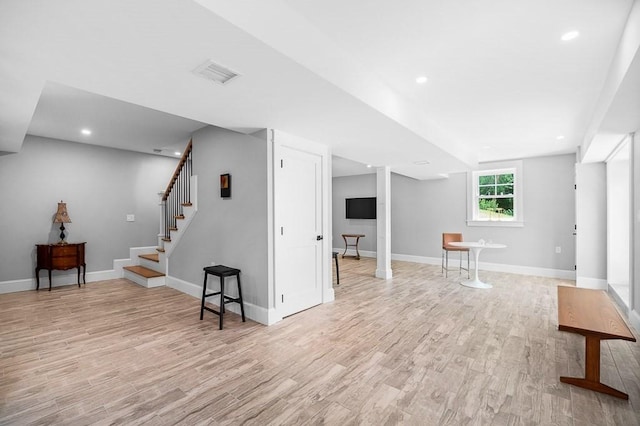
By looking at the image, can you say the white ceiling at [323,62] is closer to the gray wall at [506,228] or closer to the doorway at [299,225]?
the doorway at [299,225]

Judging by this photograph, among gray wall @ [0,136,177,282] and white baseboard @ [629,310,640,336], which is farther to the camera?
gray wall @ [0,136,177,282]

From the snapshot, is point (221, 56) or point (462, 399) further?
point (462, 399)

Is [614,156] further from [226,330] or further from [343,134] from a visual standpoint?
[226,330]

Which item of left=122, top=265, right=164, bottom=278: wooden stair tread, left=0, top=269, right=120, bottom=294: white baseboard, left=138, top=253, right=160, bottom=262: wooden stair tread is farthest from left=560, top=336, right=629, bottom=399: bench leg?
left=0, top=269, right=120, bottom=294: white baseboard

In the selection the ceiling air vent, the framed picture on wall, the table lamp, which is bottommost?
the table lamp

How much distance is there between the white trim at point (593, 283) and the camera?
514 centimetres

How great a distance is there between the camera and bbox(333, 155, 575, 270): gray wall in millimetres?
6125

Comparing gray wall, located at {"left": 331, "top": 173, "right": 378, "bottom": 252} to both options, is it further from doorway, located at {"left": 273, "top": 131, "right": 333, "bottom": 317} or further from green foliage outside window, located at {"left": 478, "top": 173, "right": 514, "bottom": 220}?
doorway, located at {"left": 273, "top": 131, "right": 333, "bottom": 317}

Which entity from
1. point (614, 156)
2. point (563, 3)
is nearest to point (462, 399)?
point (563, 3)

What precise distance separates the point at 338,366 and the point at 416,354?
75 centimetres

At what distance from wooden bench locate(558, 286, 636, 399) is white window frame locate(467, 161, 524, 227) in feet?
14.6

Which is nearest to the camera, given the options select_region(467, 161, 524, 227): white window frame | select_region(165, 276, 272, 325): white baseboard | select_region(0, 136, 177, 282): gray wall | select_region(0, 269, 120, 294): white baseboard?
select_region(165, 276, 272, 325): white baseboard

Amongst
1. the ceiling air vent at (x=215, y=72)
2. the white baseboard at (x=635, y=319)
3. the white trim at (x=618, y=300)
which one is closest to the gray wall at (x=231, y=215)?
the ceiling air vent at (x=215, y=72)

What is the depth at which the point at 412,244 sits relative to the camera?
26.4 feet
